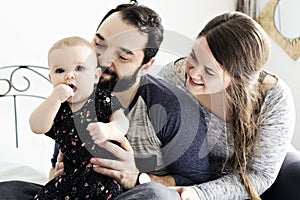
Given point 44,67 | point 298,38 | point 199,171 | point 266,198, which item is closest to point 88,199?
point 199,171

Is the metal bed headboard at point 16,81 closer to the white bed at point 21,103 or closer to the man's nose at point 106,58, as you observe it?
the white bed at point 21,103

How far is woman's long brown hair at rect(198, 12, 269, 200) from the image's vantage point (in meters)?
1.57

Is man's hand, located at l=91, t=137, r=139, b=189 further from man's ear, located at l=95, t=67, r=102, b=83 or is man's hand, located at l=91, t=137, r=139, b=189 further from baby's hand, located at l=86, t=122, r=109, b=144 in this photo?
man's ear, located at l=95, t=67, r=102, b=83

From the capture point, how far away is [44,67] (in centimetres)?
233

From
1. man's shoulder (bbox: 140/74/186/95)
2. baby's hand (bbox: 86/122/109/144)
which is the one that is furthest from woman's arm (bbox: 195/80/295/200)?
baby's hand (bbox: 86/122/109/144)

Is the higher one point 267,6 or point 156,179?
point 267,6

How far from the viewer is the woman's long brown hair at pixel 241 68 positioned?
1569 millimetres

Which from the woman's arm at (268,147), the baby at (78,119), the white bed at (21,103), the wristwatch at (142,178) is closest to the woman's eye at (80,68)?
the baby at (78,119)

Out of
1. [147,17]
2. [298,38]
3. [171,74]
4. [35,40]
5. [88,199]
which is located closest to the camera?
[88,199]

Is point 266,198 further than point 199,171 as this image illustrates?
Yes

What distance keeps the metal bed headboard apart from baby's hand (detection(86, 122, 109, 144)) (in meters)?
1.00

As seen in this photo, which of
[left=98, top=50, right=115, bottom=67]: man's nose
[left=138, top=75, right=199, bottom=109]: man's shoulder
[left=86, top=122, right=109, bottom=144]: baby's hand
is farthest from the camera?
[left=138, top=75, right=199, bottom=109]: man's shoulder

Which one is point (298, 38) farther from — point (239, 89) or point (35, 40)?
point (35, 40)

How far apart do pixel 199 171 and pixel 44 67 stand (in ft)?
3.22
